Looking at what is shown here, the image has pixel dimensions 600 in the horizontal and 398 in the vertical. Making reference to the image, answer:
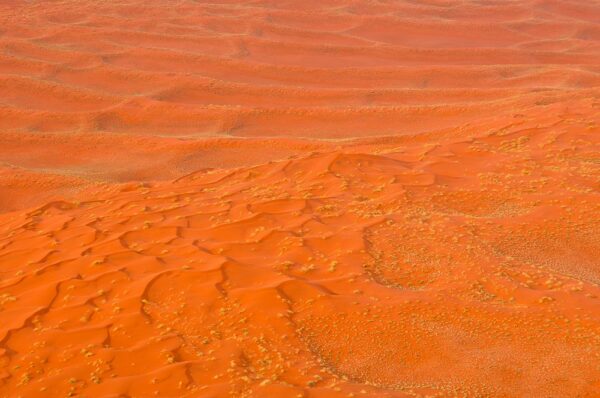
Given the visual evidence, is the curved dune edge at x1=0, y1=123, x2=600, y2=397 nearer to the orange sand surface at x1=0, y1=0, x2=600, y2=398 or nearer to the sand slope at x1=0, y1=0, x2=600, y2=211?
the orange sand surface at x1=0, y1=0, x2=600, y2=398

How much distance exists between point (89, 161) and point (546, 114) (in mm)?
4757

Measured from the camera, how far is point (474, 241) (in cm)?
388

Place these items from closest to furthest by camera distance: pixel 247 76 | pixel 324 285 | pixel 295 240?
pixel 324 285 < pixel 295 240 < pixel 247 76

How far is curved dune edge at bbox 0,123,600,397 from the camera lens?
2.85 m

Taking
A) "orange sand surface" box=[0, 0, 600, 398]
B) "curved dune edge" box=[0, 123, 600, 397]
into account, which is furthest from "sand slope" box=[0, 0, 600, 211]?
"curved dune edge" box=[0, 123, 600, 397]

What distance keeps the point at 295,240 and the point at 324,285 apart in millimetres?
590

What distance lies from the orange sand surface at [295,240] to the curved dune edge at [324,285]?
0.04 ft

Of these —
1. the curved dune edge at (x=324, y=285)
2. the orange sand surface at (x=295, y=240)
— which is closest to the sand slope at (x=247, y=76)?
the orange sand surface at (x=295, y=240)

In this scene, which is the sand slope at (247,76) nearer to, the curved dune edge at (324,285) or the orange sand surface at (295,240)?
the orange sand surface at (295,240)

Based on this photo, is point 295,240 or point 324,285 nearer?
point 324,285

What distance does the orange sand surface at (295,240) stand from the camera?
2.90 metres

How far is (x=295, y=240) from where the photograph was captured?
401 centimetres

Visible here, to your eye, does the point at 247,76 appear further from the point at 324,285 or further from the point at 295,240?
the point at 324,285

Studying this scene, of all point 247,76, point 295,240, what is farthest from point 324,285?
point 247,76
